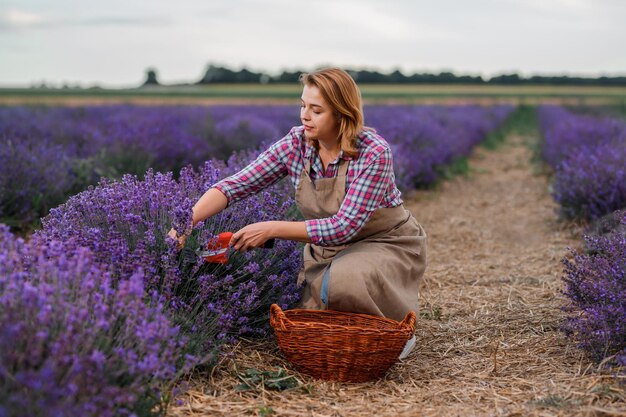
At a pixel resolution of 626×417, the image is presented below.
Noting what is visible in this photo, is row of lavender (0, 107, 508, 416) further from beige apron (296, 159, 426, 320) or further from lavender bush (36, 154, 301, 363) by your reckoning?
beige apron (296, 159, 426, 320)

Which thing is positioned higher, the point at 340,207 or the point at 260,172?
the point at 260,172

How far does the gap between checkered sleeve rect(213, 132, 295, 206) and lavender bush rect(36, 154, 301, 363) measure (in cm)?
17

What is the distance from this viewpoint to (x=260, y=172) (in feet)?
10.9

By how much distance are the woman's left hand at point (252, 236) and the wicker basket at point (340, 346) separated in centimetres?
28

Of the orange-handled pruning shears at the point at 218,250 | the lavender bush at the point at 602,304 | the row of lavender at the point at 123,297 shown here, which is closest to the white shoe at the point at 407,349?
the row of lavender at the point at 123,297

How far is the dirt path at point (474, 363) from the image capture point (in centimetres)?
269

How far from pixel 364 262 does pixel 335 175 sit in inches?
15.8

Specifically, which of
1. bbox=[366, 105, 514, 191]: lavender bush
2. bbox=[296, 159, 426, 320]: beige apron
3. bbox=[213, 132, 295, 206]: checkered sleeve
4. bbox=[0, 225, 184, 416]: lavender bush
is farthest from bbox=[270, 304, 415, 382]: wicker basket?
bbox=[366, 105, 514, 191]: lavender bush

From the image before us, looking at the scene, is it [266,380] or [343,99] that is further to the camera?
[343,99]

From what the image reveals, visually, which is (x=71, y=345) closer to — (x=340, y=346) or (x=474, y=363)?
(x=340, y=346)

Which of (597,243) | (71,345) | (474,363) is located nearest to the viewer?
(71,345)

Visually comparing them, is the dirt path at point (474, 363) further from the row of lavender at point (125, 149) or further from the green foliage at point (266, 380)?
the row of lavender at point (125, 149)

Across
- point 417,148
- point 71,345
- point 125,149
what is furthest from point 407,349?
point 417,148

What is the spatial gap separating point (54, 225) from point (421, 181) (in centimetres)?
665
